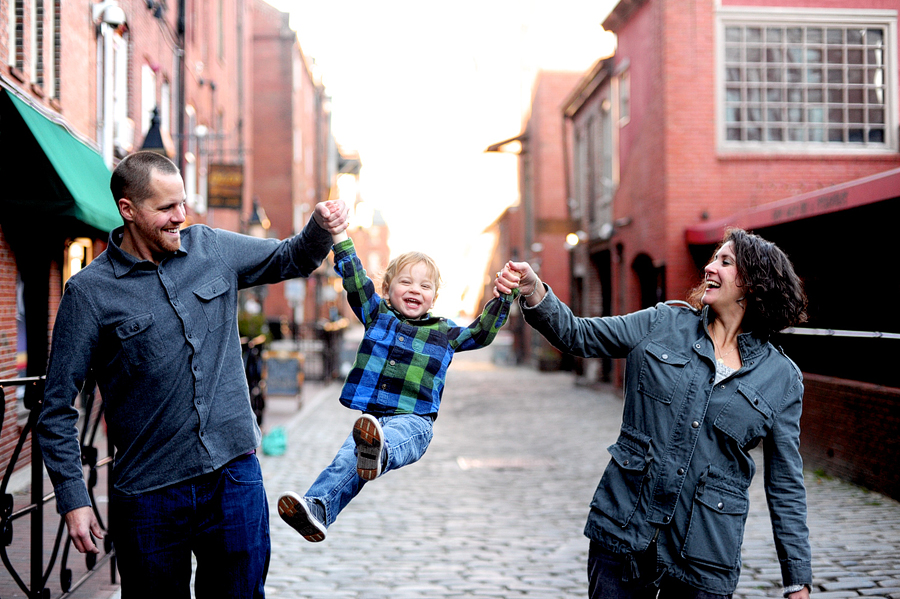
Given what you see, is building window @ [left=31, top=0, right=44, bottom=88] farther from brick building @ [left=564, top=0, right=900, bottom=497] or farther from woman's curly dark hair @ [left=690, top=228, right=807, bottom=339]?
brick building @ [left=564, top=0, right=900, bottom=497]

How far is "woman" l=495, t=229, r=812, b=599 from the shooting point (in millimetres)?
3039

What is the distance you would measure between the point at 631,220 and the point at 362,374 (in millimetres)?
14727

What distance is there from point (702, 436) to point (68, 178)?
7775mm

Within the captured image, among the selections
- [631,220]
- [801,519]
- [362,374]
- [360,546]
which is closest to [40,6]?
[360,546]

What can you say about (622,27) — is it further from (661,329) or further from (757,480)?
(661,329)

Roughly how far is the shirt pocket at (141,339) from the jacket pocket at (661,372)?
5.67 feet

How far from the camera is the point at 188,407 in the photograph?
2957 mm

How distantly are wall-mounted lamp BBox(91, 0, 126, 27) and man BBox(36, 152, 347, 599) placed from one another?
930 centimetres

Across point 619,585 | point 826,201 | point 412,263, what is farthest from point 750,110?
Answer: point 619,585

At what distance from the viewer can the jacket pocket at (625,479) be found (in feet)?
10.2

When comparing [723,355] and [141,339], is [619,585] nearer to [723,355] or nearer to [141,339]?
[723,355]

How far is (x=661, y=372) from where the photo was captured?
3.18m

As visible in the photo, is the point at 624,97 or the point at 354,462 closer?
the point at 354,462

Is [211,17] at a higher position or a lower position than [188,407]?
higher
